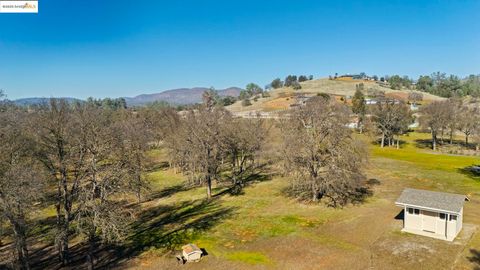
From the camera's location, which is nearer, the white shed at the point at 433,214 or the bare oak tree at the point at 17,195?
the bare oak tree at the point at 17,195

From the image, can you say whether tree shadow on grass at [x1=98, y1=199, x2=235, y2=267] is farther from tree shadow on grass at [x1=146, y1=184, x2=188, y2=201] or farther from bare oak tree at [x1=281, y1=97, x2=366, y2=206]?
bare oak tree at [x1=281, y1=97, x2=366, y2=206]

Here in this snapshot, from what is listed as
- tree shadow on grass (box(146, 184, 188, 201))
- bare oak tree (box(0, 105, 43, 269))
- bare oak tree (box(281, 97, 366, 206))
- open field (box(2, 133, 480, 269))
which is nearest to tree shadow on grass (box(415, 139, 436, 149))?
open field (box(2, 133, 480, 269))

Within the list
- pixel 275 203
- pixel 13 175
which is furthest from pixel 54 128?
pixel 275 203

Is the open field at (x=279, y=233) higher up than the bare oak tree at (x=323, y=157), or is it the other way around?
the bare oak tree at (x=323, y=157)

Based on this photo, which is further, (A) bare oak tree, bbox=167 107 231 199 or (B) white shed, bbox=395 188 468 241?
(A) bare oak tree, bbox=167 107 231 199

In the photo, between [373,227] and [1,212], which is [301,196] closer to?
[373,227]

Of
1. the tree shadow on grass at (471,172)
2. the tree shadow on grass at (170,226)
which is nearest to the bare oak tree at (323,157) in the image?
the tree shadow on grass at (170,226)

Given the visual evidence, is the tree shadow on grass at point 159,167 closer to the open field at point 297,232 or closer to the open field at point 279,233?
the open field at point 297,232
